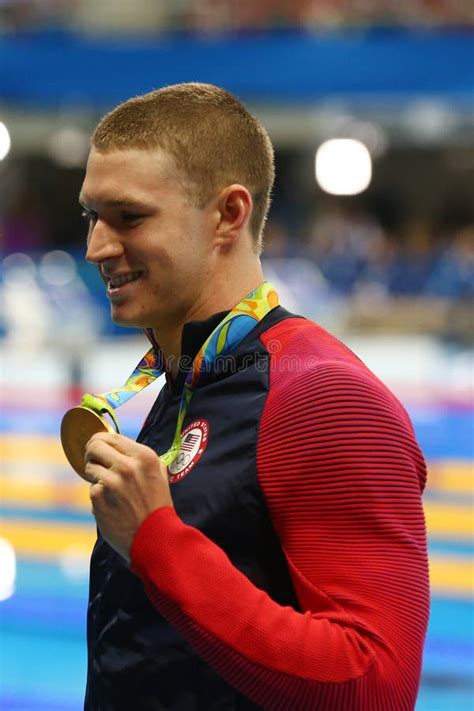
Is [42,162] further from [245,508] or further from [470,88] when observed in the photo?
[245,508]

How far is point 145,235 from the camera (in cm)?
141

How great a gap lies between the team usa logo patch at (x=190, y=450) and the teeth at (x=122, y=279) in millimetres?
213

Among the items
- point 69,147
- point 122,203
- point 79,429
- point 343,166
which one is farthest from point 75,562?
point 69,147

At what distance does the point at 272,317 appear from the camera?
1.48 metres

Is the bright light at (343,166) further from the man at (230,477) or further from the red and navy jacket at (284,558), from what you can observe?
the red and navy jacket at (284,558)

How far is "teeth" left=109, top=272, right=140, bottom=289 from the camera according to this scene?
4.73ft

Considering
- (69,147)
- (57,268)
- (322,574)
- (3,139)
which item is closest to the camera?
(322,574)

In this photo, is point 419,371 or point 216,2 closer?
point 419,371

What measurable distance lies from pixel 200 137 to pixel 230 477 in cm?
46

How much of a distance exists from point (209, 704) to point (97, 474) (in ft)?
1.03

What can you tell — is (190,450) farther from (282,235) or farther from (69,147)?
(69,147)

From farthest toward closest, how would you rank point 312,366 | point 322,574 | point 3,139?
point 3,139
point 312,366
point 322,574

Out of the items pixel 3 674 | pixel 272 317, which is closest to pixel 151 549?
pixel 272 317

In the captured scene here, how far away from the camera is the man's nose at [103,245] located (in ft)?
4.67
